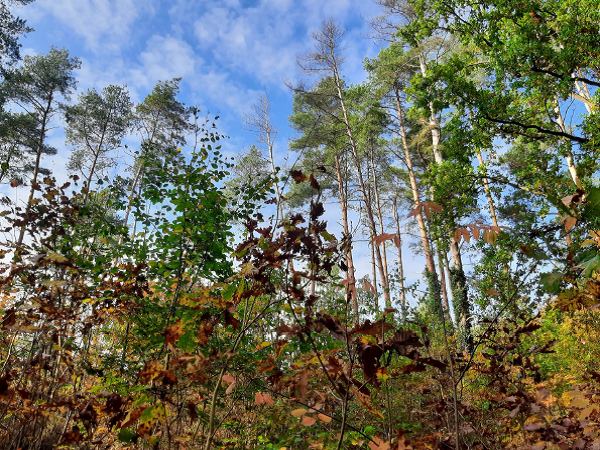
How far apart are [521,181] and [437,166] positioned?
1.84 metres

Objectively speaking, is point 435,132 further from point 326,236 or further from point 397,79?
point 326,236

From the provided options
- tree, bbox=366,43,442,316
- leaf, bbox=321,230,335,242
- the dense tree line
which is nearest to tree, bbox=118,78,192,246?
the dense tree line

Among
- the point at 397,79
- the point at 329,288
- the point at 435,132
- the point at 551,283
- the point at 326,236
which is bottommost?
the point at 551,283

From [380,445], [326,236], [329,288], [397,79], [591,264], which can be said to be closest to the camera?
[591,264]

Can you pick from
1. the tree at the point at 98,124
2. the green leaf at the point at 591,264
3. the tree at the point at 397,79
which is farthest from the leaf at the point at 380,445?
the tree at the point at 98,124

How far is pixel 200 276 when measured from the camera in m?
2.94

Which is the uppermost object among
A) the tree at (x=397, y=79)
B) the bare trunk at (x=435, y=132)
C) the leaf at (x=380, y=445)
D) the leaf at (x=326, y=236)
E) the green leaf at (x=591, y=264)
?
the tree at (x=397, y=79)

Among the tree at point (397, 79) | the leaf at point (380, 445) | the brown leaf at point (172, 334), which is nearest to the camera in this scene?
the leaf at point (380, 445)

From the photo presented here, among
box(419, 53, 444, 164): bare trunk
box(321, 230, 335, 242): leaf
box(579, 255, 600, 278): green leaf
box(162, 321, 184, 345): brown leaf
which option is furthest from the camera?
box(419, 53, 444, 164): bare trunk

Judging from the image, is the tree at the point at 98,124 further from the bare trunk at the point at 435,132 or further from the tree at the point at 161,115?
the bare trunk at the point at 435,132

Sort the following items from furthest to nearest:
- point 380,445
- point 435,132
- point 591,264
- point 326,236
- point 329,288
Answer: point 435,132 < point 329,288 < point 326,236 < point 380,445 < point 591,264

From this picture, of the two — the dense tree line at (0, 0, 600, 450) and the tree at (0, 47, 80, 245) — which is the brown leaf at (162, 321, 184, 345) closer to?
the dense tree line at (0, 0, 600, 450)

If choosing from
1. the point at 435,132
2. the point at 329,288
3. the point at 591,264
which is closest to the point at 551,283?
the point at 591,264

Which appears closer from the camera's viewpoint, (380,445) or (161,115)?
(380,445)
